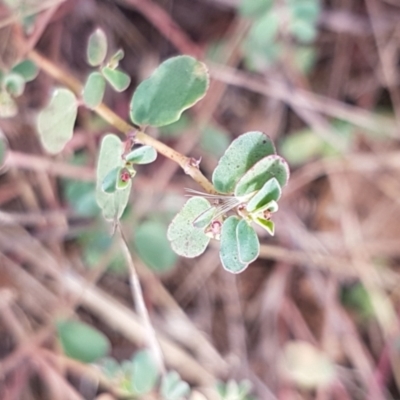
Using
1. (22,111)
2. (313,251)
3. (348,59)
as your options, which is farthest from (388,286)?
(22,111)

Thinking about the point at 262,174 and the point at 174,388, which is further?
the point at 174,388

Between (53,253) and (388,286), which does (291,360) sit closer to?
(388,286)

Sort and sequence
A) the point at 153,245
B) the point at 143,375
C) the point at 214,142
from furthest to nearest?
the point at 214,142 < the point at 153,245 < the point at 143,375

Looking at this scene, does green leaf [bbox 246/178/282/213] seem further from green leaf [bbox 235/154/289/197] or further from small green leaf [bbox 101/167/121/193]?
small green leaf [bbox 101/167/121/193]

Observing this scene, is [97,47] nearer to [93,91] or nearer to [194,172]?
[93,91]

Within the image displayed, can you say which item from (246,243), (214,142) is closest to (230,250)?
(246,243)

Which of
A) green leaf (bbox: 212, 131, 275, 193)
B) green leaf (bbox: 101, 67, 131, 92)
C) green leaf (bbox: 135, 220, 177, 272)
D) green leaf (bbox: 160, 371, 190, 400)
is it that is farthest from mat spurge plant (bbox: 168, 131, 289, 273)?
green leaf (bbox: 135, 220, 177, 272)

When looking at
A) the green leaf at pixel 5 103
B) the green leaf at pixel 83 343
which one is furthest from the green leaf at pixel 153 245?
the green leaf at pixel 5 103

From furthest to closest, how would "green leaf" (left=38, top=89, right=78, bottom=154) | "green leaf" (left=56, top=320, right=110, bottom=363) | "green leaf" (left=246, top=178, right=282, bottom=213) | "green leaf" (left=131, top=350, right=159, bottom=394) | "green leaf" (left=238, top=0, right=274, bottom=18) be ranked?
1. "green leaf" (left=238, top=0, right=274, bottom=18)
2. "green leaf" (left=56, top=320, right=110, bottom=363)
3. "green leaf" (left=131, top=350, right=159, bottom=394)
4. "green leaf" (left=38, top=89, right=78, bottom=154)
5. "green leaf" (left=246, top=178, right=282, bottom=213)
